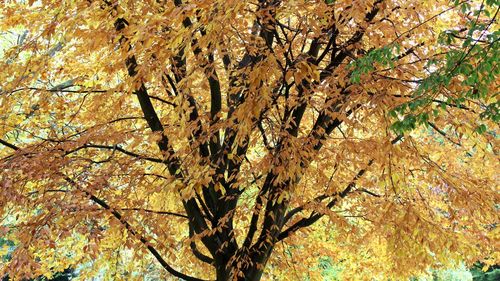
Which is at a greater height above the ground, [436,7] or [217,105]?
[436,7]

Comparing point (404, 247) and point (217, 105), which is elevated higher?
point (217, 105)

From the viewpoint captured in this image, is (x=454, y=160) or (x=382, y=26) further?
(x=454, y=160)

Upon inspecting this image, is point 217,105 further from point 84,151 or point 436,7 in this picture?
point 436,7

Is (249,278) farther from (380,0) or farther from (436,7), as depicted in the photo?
(436,7)

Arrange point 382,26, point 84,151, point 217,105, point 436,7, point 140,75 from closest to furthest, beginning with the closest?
point 140,75 < point 382,26 < point 217,105 < point 436,7 < point 84,151

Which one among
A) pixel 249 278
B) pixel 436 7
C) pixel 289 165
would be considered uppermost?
pixel 436 7

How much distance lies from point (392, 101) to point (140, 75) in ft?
6.24

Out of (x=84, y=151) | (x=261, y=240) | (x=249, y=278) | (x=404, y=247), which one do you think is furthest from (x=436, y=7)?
(x=84, y=151)

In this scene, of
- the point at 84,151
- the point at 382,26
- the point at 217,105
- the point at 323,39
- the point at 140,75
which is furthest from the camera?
the point at 84,151

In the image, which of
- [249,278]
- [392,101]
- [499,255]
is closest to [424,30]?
[392,101]

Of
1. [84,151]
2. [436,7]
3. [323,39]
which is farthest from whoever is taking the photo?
[84,151]

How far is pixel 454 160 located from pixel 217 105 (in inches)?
128

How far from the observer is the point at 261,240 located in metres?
4.95

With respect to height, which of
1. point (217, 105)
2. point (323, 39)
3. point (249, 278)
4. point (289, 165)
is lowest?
point (249, 278)
